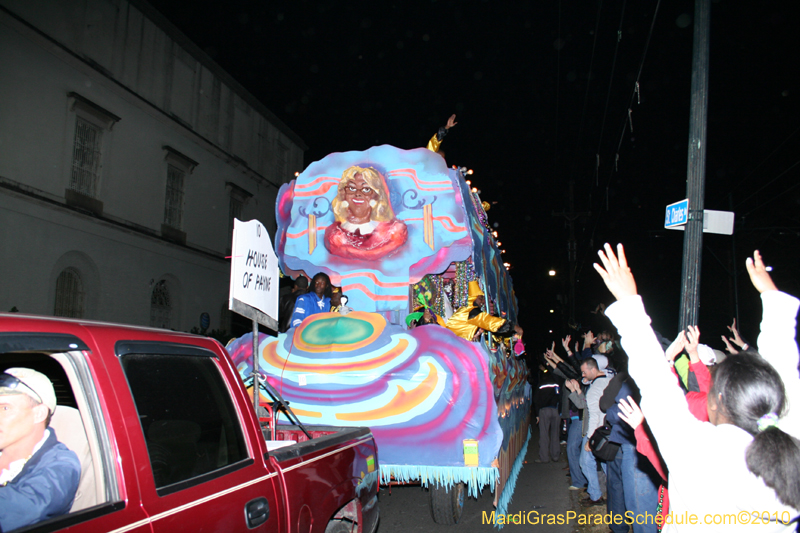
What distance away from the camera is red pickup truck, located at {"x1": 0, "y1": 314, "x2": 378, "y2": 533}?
1696mm

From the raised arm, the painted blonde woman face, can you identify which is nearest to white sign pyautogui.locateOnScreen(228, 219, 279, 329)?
the painted blonde woman face

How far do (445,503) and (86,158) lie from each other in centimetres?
1399

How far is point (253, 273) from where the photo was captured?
3.66 metres

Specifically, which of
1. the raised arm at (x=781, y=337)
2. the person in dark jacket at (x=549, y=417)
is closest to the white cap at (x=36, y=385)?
the raised arm at (x=781, y=337)

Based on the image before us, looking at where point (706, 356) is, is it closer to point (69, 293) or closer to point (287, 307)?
point (287, 307)

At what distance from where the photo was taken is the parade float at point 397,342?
4895 millimetres

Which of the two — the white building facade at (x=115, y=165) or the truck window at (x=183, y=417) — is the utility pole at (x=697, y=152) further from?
the white building facade at (x=115, y=165)

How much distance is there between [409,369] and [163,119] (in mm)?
15666

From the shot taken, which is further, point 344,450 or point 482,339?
point 482,339

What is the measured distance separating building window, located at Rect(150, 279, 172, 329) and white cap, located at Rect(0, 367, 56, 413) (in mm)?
16564

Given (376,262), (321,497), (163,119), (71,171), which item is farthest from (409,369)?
(163,119)

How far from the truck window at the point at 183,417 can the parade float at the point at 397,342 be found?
2826 millimetres

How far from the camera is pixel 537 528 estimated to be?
18.0 feet

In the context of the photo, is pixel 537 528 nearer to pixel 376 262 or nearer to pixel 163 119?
pixel 376 262
